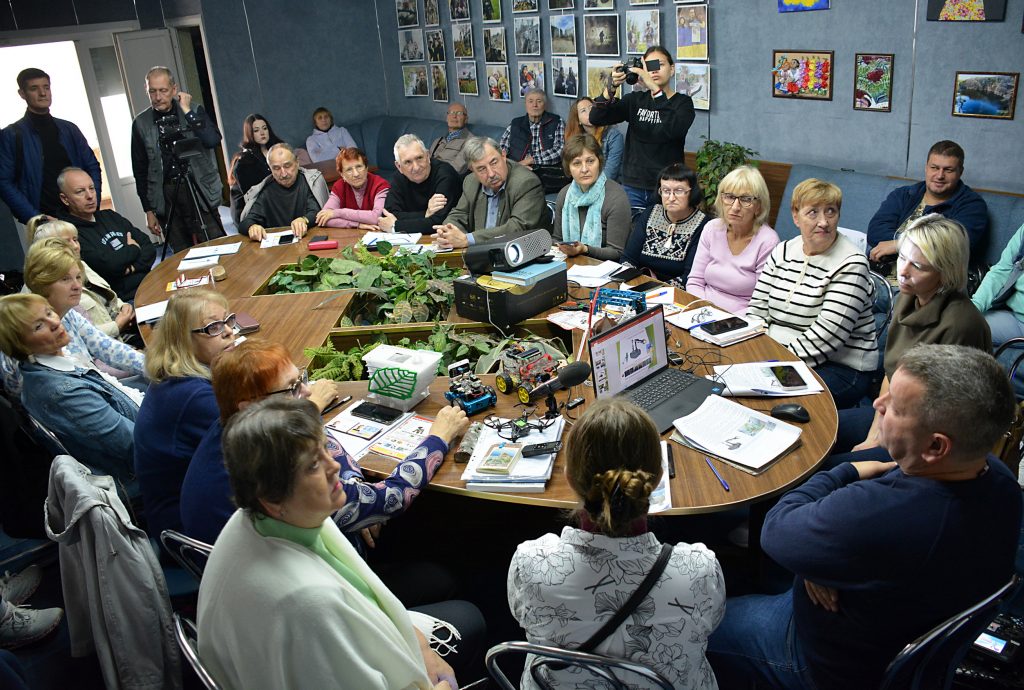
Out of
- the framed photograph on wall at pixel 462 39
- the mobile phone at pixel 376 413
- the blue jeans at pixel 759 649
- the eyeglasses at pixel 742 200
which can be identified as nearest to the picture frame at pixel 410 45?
the framed photograph on wall at pixel 462 39

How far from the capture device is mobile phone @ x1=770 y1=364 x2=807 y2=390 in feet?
9.07

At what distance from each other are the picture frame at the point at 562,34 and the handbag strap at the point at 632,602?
6.43 meters

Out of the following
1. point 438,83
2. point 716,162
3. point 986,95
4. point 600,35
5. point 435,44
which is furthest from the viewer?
point 438,83

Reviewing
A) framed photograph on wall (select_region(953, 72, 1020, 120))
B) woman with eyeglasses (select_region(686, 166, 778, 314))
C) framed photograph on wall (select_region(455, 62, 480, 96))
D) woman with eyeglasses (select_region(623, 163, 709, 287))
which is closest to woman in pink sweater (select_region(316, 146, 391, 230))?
woman with eyeglasses (select_region(623, 163, 709, 287))

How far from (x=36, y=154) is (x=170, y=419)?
4.55m

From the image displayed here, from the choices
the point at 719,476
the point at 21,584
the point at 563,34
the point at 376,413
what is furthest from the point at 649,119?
Answer: the point at 21,584

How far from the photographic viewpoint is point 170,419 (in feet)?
7.52

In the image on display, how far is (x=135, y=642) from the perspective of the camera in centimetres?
210

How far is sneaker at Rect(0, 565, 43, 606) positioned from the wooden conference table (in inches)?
48.7

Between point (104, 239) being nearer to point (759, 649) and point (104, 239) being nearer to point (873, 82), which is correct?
Result: point (759, 649)

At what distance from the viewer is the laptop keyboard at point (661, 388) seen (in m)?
2.68

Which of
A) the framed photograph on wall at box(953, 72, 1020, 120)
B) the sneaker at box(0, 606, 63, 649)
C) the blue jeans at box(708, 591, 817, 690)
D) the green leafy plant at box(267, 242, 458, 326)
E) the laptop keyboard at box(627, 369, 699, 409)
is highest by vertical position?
the framed photograph on wall at box(953, 72, 1020, 120)

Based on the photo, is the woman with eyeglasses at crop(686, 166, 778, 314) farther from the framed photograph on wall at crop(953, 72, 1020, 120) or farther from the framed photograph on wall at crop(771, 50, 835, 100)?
the framed photograph on wall at crop(771, 50, 835, 100)

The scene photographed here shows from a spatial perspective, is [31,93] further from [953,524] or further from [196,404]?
[953,524]
